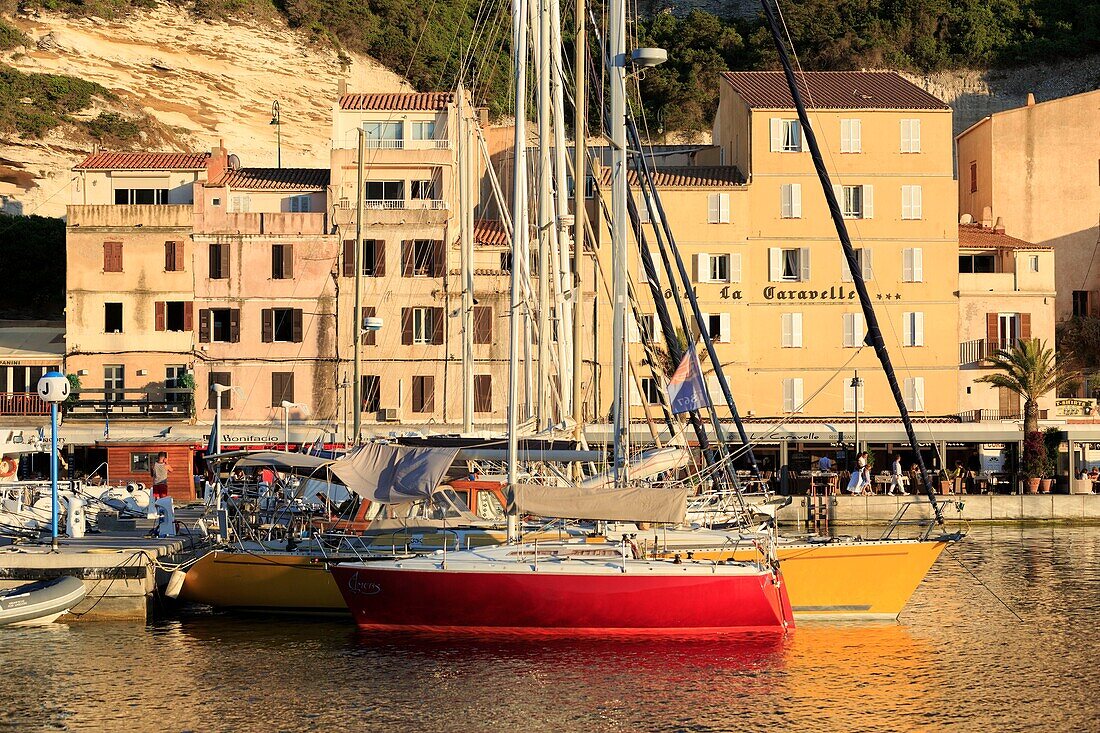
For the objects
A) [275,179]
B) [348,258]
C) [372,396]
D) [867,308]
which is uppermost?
[275,179]

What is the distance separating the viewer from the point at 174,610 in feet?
108

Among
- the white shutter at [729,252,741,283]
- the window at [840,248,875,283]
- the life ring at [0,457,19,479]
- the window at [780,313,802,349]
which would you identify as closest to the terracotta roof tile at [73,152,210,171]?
the life ring at [0,457,19,479]

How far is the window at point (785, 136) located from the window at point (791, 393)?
10.1 m

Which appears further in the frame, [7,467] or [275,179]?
[275,179]

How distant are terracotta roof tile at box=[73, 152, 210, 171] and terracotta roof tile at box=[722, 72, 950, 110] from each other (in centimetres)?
Answer: 2446

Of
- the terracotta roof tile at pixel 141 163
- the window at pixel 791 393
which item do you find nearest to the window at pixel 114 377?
the terracotta roof tile at pixel 141 163

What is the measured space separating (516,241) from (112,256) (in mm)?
35109

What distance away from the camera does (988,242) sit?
224ft

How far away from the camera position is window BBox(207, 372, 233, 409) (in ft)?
200

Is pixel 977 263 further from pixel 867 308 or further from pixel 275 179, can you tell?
pixel 867 308

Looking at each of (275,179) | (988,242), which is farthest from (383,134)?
(988,242)

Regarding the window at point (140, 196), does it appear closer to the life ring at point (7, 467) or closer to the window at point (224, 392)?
the window at point (224, 392)

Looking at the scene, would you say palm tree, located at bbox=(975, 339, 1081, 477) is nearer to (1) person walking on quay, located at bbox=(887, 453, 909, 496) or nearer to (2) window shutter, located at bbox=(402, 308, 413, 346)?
(1) person walking on quay, located at bbox=(887, 453, 909, 496)

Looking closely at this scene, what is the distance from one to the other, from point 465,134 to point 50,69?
6095 centimetres
